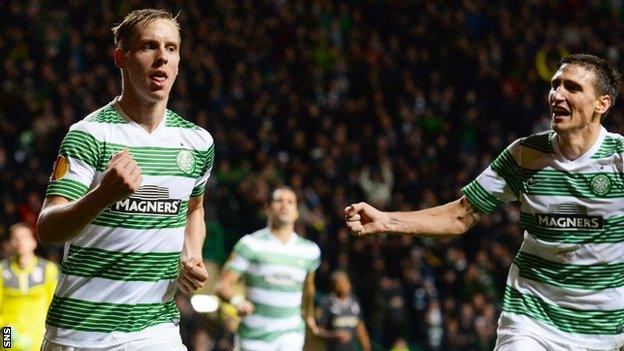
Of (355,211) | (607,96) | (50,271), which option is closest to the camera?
(355,211)

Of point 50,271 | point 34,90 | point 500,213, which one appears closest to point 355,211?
point 50,271

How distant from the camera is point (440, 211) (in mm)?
5641

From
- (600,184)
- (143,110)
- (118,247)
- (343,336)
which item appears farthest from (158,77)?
(343,336)

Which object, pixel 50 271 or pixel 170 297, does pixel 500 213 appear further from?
pixel 170 297

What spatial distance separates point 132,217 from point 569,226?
2258 mm

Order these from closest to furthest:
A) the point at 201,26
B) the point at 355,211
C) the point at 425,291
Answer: the point at 355,211 → the point at 425,291 → the point at 201,26

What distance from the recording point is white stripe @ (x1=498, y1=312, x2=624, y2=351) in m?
5.26

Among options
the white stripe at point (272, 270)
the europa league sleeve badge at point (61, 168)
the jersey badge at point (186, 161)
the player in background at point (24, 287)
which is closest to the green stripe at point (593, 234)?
the jersey badge at point (186, 161)

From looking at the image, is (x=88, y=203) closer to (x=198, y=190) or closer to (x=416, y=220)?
(x=198, y=190)

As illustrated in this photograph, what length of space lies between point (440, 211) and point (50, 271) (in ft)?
15.2

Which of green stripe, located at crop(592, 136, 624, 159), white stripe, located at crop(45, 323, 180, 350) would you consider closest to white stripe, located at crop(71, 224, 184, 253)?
white stripe, located at crop(45, 323, 180, 350)

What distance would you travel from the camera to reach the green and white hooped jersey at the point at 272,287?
27.2ft

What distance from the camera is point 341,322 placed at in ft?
37.1

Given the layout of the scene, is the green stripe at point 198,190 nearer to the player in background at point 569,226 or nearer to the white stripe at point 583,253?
the player in background at point 569,226
